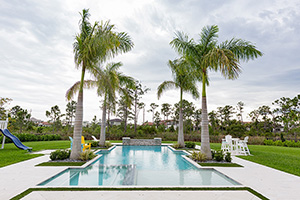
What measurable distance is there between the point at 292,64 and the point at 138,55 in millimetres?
12269

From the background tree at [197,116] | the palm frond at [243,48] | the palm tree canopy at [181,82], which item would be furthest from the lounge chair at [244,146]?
the background tree at [197,116]

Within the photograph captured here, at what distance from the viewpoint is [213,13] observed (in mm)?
9492

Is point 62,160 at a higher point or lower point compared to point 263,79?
lower

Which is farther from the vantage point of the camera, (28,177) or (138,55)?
(138,55)

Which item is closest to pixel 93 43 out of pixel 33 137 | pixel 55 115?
pixel 33 137

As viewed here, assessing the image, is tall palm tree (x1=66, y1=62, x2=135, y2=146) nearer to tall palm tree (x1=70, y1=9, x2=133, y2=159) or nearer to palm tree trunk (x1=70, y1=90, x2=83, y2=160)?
tall palm tree (x1=70, y1=9, x2=133, y2=159)

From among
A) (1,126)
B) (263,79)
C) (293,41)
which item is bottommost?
(1,126)

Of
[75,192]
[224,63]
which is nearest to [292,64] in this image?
[224,63]

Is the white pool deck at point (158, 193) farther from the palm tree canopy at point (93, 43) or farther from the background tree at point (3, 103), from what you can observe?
the background tree at point (3, 103)

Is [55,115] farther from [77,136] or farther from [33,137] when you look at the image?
[77,136]

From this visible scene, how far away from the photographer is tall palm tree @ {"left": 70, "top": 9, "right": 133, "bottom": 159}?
688cm

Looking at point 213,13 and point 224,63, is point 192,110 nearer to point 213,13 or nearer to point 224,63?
point 213,13

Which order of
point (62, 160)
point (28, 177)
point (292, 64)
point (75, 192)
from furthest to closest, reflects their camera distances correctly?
point (292, 64), point (62, 160), point (28, 177), point (75, 192)

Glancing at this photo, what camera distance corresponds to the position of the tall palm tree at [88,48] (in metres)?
6.88
